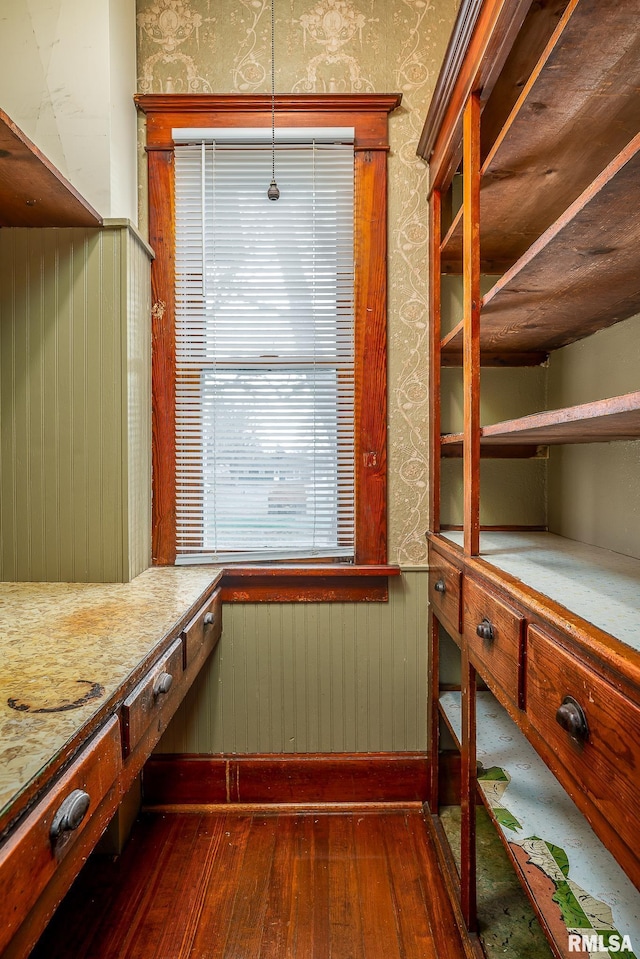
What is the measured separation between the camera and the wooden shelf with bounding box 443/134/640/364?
3.03ft

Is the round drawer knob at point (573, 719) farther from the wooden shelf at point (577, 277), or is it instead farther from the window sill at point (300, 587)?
the window sill at point (300, 587)

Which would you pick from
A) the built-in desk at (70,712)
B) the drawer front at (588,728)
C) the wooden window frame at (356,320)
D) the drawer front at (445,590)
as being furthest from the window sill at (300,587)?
the drawer front at (588,728)

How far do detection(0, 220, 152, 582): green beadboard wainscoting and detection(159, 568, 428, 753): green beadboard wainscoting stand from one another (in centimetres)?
61

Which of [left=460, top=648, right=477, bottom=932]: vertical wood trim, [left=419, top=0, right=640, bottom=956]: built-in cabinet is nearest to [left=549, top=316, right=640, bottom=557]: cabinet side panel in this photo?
[left=419, top=0, right=640, bottom=956]: built-in cabinet

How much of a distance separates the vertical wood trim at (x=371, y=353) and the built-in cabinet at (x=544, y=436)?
198mm

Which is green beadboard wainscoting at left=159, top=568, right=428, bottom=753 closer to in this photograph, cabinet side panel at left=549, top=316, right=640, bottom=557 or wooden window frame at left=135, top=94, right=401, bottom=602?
wooden window frame at left=135, top=94, right=401, bottom=602

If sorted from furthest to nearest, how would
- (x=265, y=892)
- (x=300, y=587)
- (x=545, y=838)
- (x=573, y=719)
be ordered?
(x=300, y=587), (x=265, y=892), (x=545, y=838), (x=573, y=719)

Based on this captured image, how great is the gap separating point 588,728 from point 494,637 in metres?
0.44

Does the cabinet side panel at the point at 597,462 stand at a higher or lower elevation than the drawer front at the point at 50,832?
higher

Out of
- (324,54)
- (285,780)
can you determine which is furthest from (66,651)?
(324,54)

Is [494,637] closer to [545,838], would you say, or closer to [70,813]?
[545,838]

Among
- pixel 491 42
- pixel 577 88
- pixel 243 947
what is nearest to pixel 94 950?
pixel 243 947

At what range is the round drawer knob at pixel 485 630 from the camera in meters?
1.29

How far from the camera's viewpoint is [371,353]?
2117 mm
